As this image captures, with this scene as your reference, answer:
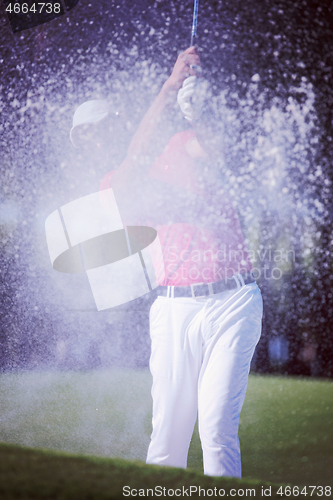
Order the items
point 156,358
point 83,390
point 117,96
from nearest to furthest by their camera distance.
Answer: point 156,358 < point 117,96 < point 83,390

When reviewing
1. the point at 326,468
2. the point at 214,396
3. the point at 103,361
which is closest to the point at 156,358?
the point at 214,396

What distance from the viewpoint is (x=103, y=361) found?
1568 millimetres

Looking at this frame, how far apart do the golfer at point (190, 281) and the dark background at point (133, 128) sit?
0.40ft

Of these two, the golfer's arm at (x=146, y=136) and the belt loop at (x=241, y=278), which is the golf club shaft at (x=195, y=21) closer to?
the golfer's arm at (x=146, y=136)

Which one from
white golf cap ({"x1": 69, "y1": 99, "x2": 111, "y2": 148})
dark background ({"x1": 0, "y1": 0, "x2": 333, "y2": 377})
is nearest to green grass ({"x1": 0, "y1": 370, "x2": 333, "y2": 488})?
dark background ({"x1": 0, "y1": 0, "x2": 333, "y2": 377})

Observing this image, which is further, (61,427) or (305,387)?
(305,387)

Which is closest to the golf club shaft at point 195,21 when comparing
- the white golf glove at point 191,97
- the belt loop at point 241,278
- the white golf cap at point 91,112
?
the white golf glove at point 191,97

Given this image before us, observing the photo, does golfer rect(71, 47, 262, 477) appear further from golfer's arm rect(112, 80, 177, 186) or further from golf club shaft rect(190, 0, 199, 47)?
golf club shaft rect(190, 0, 199, 47)

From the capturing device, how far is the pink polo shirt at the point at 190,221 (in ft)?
4.17

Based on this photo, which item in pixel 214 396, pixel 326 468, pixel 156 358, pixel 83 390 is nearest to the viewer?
pixel 214 396

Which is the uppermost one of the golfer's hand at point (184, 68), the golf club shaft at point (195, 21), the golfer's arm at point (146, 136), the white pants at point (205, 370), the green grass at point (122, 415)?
the golf club shaft at point (195, 21)

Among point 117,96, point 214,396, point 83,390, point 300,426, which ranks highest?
point 117,96

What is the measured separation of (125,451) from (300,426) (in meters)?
0.68

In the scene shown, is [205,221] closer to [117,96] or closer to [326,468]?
[117,96]
